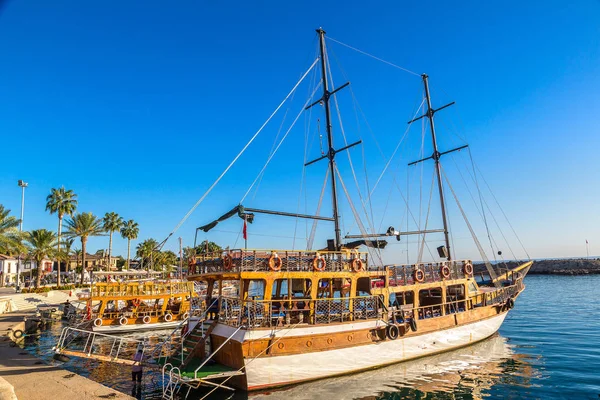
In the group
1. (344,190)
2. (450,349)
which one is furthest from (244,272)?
(450,349)

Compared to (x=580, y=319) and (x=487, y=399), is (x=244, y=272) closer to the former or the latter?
(x=487, y=399)

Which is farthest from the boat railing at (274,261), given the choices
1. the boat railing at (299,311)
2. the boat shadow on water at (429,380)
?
the boat shadow on water at (429,380)

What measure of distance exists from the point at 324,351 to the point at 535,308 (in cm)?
3173

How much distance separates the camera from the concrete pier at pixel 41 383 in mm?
11750

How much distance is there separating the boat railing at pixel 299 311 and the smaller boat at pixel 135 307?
47.9 feet

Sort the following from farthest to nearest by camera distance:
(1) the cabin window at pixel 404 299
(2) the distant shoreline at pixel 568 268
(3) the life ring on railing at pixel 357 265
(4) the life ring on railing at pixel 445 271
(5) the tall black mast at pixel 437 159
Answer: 1. (2) the distant shoreline at pixel 568 268
2. (5) the tall black mast at pixel 437 159
3. (4) the life ring on railing at pixel 445 271
4. (1) the cabin window at pixel 404 299
5. (3) the life ring on railing at pixel 357 265

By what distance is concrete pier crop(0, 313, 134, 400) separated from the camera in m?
11.8

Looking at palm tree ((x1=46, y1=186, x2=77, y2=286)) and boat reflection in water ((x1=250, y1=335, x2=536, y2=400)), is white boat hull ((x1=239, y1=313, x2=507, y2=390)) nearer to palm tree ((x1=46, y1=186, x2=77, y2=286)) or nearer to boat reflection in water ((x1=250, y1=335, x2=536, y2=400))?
boat reflection in water ((x1=250, y1=335, x2=536, y2=400))

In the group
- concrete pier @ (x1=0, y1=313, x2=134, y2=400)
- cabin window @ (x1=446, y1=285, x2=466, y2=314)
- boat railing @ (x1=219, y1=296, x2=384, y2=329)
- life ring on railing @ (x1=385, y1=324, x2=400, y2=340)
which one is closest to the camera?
concrete pier @ (x1=0, y1=313, x2=134, y2=400)

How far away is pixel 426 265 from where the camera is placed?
19.4 metres

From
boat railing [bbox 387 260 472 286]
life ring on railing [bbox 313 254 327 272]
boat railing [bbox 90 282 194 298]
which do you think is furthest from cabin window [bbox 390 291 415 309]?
boat railing [bbox 90 282 194 298]

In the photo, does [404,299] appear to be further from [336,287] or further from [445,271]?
[336,287]

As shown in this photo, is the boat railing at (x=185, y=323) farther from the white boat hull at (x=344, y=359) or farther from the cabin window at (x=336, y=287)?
the cabin window at (x=336, y=287)

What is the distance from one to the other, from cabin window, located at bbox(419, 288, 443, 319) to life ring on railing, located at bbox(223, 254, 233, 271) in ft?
34.5
